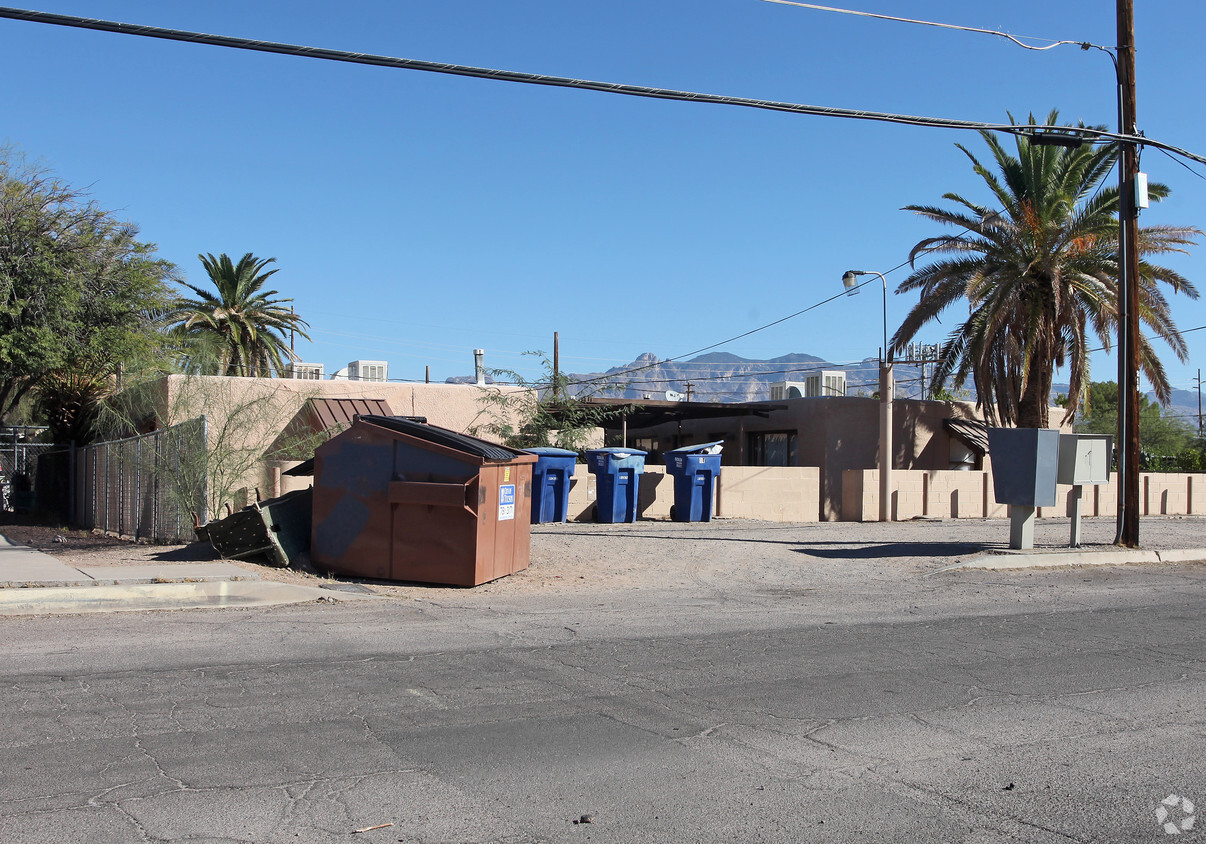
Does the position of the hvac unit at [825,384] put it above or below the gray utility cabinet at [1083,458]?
above

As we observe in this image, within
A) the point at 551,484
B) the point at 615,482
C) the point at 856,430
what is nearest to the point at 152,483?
the point at 551,484

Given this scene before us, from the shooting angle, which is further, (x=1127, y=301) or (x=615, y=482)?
(x=615, y=482)

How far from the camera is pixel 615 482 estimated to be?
19391 millimetres

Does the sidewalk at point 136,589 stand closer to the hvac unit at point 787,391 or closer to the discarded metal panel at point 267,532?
the discarded metal panel at point 267,532

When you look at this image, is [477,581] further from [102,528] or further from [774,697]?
[102,528]

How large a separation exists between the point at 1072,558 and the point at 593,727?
11652 mm

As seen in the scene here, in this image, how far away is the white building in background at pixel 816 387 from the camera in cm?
3359

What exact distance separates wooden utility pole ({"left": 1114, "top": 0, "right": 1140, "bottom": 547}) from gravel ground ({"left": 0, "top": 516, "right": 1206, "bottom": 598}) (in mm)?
833

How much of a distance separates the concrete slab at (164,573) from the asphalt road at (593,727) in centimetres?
131

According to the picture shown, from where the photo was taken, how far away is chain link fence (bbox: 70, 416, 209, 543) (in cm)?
1398

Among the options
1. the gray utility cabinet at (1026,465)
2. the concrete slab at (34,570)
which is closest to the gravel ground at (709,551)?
the concrete slab at (34,570)

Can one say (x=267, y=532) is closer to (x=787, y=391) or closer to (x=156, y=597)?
(x=156, y=597)

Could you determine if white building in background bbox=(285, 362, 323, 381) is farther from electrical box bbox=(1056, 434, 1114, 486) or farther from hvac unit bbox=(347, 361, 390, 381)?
electrical box bbox=(1056, 434, 1114, 486)

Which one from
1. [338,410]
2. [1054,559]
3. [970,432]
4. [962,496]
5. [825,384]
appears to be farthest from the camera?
[825,384]
